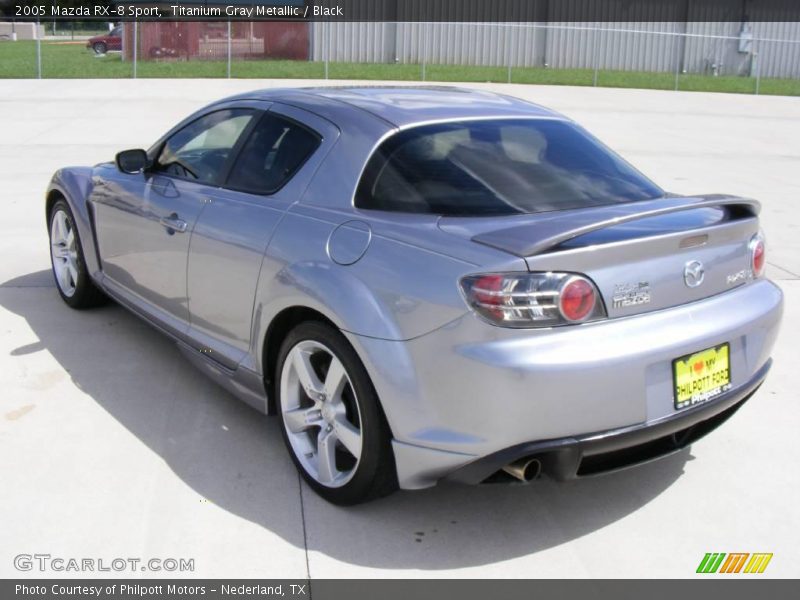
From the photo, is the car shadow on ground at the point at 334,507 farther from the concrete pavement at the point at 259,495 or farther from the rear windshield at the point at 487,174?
the rear windshield at the point at 487,174

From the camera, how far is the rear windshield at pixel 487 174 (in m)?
3.48

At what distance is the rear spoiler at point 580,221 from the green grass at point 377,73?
23396 mm

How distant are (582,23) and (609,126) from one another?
1994 centimetres

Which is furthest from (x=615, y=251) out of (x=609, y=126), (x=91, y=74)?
(x=91, y=74)

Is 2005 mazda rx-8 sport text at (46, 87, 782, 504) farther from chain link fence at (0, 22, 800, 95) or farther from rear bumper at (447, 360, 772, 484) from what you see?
chain link fence at (0, 22, 800, 95)

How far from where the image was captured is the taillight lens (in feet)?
11.9

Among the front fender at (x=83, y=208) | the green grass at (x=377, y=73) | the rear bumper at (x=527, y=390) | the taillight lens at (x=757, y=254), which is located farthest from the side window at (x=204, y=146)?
the green grass at (x=377, y=73)

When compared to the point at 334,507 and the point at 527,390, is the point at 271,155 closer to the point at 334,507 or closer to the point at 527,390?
the point at 334,507

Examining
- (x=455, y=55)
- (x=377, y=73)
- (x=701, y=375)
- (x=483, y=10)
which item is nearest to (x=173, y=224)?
(x=701, y=375)

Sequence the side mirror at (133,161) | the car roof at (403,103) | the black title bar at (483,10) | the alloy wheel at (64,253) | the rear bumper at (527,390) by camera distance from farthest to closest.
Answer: the black title bar at (483,10), the alloy wheel at (64,253), the side mirror at (133,161), the car roof at (403,103), the rear bumper at (527,390)

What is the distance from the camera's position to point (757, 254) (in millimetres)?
3689

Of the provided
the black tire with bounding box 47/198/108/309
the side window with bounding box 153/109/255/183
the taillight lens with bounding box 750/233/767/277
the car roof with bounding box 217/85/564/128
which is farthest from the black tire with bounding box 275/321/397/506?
the black tire with bounding box 47/198/108/309

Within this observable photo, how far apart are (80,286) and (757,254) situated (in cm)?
Answer: 404
